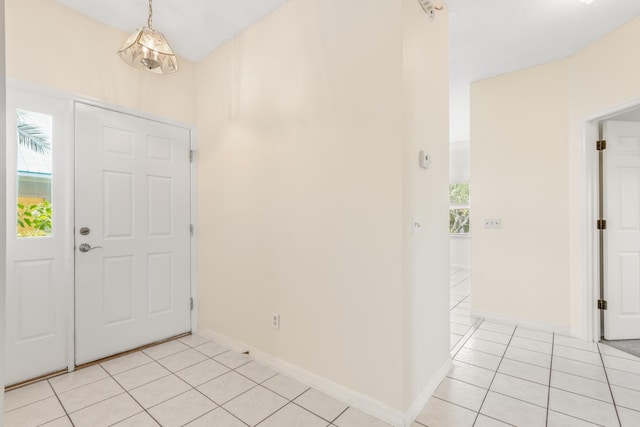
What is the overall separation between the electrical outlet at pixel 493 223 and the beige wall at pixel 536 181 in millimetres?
57

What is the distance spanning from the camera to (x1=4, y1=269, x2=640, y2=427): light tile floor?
1.81m

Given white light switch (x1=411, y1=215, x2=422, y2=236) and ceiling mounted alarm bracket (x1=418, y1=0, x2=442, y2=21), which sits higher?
ceiling mounted alarm bracket (x1=418, y1=0, x2=442, y2=21)

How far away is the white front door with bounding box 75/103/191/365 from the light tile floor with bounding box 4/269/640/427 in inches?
11.8

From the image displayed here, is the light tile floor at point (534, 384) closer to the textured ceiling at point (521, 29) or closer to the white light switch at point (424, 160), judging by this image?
the white light switch at point (424, 160)

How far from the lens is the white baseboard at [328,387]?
1784 millimetres

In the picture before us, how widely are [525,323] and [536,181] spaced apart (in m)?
1.56

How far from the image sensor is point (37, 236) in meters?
2.32

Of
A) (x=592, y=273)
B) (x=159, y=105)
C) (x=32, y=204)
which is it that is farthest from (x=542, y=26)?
(x=32, y=204)

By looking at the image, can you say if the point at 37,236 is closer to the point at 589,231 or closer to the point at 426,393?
the point at 426,393

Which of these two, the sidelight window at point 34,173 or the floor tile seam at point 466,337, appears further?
the floor tile seam at point 466,337

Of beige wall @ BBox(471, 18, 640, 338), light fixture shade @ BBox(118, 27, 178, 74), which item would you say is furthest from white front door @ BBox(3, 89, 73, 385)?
beige wall @ BBox(471, 18, 640, 338)

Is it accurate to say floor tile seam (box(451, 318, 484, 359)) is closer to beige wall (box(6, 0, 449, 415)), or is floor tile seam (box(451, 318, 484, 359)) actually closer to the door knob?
beige wall (box(6, 0, 449, 415))

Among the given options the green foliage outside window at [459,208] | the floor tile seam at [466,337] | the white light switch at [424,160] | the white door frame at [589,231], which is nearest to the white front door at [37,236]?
the white light switch at [424,160]

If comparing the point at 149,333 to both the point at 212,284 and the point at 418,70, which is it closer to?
the point at 212,284
